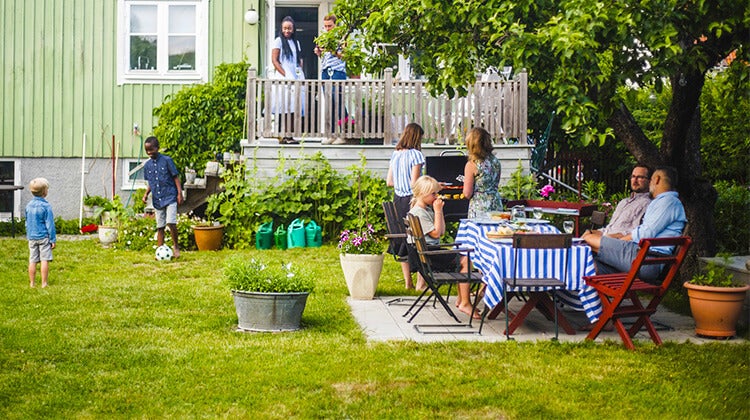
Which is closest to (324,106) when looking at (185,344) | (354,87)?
(354,87)

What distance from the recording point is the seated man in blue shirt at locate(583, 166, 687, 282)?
8.16 m

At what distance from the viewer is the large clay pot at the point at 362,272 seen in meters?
9.56

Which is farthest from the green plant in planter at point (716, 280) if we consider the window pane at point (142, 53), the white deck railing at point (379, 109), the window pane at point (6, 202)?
the window pane at point (6, 202)

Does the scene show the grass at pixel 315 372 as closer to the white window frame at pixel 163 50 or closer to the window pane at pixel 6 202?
the white window frame at pixel 163 50

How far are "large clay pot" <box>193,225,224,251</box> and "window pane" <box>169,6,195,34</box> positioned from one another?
192 inches

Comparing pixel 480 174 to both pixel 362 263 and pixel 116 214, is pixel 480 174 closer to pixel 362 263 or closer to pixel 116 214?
pixel 362 263

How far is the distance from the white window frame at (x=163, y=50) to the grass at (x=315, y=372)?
27.5 ft

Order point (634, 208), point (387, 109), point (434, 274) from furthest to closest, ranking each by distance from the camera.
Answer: point (387, 109), point (634, 208), point (434, 274)

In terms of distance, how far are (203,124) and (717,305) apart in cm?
1017

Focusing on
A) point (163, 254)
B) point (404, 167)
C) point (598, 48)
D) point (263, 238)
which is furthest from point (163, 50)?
point (598, 48)

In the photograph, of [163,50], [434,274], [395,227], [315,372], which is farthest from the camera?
[163,50]

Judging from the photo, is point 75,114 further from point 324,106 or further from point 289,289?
point 289,289

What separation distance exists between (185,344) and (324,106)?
7372 millimetres

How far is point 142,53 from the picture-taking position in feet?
56.2
